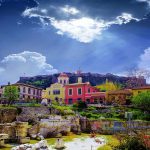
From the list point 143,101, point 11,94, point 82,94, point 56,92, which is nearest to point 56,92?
point 56,92

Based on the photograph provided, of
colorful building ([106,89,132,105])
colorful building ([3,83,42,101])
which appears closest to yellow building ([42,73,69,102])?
colorful building ([3,83,42,101])

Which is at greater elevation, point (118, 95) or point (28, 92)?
point (28, 92)

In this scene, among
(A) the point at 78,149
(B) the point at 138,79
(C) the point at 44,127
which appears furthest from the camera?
(B) the point at 138,79

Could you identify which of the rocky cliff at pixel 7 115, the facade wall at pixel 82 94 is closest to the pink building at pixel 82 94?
the facade wall at pixel 82 94

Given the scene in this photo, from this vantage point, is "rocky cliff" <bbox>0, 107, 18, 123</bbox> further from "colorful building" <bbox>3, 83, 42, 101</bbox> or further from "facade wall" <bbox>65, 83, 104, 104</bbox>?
"colorful building" <bbox>3, 83, 42, 101</bbox>

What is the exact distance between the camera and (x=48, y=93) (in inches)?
3452

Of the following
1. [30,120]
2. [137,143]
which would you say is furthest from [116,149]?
[30,120]

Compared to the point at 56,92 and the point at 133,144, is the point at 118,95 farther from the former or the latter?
the point at 133,144

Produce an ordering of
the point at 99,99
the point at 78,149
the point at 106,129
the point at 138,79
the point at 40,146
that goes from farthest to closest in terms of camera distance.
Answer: the point at 138,79 → the point at 99,99 → the point at 106,129 → the point at 78,149 → the point at 40,146

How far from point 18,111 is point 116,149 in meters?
36.4

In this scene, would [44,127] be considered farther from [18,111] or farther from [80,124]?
[18,111]

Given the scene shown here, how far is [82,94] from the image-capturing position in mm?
80062

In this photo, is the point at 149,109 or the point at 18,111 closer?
the point at 18,111

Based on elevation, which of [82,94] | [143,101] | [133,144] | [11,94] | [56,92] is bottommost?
[133,144]
